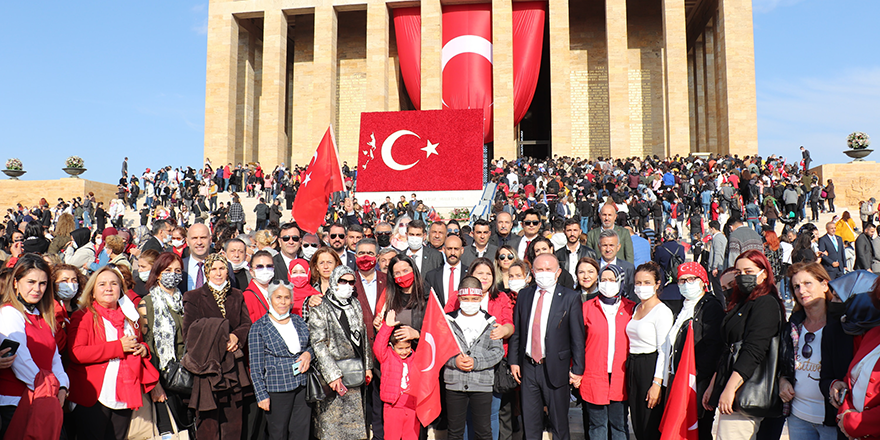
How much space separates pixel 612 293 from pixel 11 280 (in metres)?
3.99

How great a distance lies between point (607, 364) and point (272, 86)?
2907cm

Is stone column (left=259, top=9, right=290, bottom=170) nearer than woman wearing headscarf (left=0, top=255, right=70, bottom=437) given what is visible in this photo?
No

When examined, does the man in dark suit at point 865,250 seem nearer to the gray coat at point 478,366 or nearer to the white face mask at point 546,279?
the white face mask at point 546,279

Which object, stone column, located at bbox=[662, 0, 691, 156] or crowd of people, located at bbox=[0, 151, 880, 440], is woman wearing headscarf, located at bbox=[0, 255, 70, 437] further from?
stone column, located at bbox=[662, 0, 691, 156]

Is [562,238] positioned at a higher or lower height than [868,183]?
lower

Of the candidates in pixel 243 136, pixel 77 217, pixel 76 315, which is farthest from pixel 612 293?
pixel 243 136

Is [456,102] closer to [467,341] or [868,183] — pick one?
[868,183]

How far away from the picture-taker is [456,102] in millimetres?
28453

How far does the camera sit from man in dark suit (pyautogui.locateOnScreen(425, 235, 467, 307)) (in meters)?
5.66

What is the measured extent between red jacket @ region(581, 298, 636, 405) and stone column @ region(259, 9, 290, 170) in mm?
27997

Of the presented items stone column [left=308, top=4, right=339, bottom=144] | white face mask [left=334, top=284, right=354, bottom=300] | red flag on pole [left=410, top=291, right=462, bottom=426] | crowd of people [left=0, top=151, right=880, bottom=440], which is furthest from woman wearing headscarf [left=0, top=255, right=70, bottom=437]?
stone column [left=308, top=4, right=339, bottom=144]

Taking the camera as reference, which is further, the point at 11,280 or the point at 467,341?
the point at 467,341

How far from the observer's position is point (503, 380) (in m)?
4.80

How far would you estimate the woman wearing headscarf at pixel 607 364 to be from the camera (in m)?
4.65
